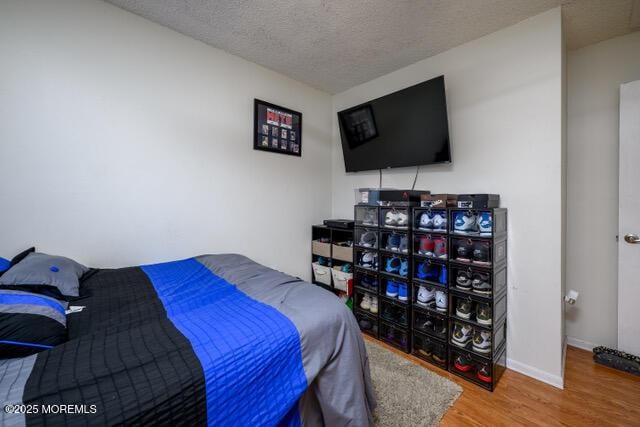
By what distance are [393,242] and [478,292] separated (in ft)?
2.33

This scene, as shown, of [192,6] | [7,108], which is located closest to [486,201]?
[192,6]

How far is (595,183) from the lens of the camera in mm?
2123

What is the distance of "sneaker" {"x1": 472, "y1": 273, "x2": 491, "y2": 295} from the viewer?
5.72 feet

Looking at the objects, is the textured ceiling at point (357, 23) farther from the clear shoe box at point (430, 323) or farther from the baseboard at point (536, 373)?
the baseboard at point (536, 373)

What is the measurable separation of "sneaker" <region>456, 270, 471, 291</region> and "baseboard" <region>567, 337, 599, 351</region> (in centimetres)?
134

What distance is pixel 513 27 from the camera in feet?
6.33

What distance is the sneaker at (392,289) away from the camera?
2.17m

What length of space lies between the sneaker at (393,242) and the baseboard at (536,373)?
1.18 m

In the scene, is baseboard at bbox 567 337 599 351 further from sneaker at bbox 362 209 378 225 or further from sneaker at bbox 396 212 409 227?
sneaker at bbox 362 209 378 225

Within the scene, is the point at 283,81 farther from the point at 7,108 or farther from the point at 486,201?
the point at 486,201

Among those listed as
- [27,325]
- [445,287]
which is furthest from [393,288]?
[27,325]

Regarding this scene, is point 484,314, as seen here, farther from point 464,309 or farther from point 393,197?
point 393,197

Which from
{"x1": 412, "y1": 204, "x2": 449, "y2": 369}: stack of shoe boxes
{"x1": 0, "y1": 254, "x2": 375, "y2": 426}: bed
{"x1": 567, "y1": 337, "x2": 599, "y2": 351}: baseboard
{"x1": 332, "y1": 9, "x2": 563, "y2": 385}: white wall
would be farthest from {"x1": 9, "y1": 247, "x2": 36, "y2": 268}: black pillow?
{"x1": 567, "y1": 337, "x2": 599, "y2": 351}: baseboard

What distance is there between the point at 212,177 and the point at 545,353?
2923 mm
